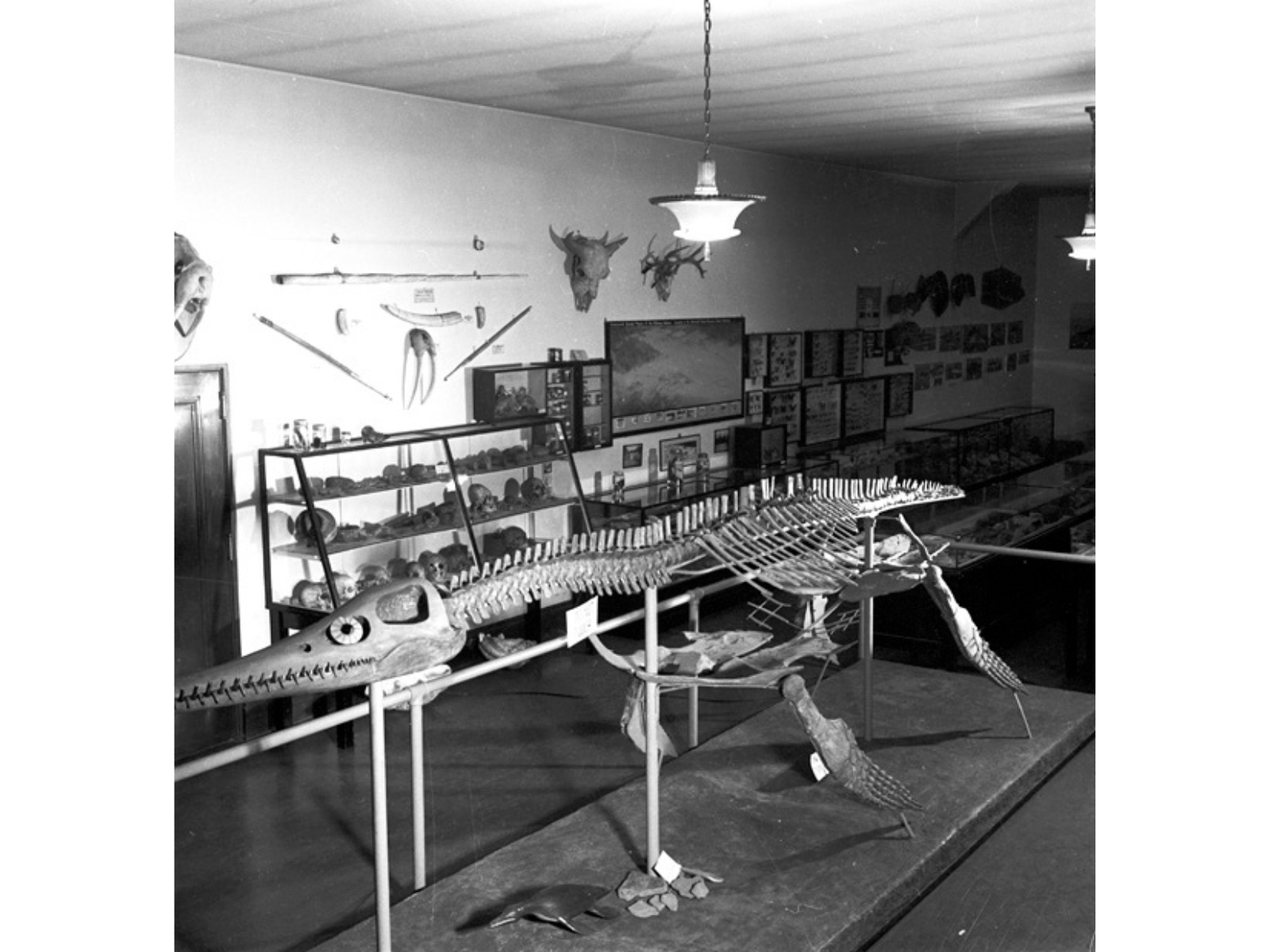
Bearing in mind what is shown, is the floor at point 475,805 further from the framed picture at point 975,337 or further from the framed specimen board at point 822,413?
the framed picture at point 975,337

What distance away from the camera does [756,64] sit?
401 centimetres

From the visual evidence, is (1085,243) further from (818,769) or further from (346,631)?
(346,631)

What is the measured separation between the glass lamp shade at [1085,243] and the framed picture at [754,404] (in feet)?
3.36

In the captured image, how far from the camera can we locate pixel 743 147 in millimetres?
4312

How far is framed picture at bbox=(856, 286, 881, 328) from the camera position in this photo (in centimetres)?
372

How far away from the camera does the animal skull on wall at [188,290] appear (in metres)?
3.23

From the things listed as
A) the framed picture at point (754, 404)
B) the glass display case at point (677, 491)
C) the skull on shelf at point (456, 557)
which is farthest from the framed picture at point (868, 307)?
the skull on shelf at point (456, 557)

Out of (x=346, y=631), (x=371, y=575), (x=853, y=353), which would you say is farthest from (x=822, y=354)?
(x=346, y=631)
